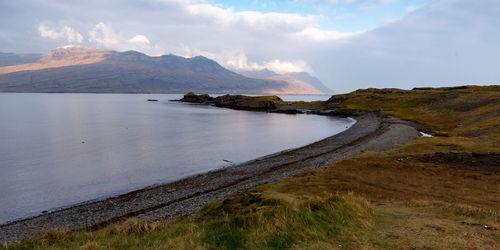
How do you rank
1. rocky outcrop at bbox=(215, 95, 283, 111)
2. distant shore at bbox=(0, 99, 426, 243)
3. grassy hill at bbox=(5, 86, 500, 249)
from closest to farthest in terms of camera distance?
grassy hill at bbox=(5, 86, 500, 249)
distant shore at bbox=(0, 99, 426, 243)
rocky outcrop at bbox=(215, 95, 283, 111)

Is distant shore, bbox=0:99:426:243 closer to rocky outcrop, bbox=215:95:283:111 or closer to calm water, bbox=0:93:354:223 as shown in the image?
calm water, bbox=0:93:354:223

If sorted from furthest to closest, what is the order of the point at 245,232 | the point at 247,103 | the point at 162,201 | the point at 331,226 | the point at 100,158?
the point at 247,103
the point at 100,158
the point at 162,201
the point at 331,226
the point at 245,232

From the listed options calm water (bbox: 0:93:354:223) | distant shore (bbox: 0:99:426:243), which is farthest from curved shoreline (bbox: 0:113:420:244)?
calm water (bbox: 0:93:354:223)

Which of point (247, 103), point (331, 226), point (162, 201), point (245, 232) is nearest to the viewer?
point (245, 232)

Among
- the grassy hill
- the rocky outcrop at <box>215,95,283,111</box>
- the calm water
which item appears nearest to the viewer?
the grassy hill

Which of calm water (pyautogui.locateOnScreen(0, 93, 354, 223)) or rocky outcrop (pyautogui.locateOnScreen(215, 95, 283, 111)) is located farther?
rocky outcrop (pyautogui.locateOnScreen(215, 95, 283, 111))

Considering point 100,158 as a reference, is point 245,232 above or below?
above

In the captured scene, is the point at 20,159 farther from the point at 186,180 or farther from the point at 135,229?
the point at 135,229

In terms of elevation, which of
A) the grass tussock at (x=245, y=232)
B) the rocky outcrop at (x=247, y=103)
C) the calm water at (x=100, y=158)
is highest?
the rocky outcrop at (x=247, y=103)

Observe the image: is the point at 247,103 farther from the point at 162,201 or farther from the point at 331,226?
the point at 331,226

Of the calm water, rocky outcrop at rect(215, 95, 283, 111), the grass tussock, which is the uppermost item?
rocky outcrop at rect(215, 95, 283, 111)

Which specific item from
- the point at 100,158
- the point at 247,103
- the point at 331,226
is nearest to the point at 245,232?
the point at 331,226

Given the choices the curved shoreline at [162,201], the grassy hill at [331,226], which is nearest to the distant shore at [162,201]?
the curved shoreline at [162,201]

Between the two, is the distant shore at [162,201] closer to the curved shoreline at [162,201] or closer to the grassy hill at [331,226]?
the curved shoreline at [162,201]
